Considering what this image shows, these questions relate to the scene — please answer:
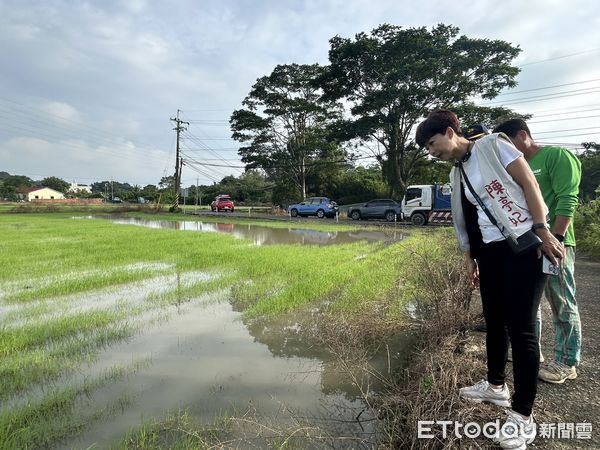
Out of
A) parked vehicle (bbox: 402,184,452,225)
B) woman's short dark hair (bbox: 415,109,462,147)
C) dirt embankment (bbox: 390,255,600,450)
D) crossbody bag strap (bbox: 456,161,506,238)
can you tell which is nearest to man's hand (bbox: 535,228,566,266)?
crossbody bag strap (bbox: 456,161,506,238)

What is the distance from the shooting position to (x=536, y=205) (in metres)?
1.56

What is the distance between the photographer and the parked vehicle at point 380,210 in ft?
66.8

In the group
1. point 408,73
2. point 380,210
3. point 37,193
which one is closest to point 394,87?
point 408,73

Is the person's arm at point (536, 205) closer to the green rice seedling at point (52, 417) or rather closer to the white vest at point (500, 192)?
the white vest at point (500, 192)

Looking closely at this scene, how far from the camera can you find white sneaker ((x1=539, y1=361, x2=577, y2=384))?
215 cm

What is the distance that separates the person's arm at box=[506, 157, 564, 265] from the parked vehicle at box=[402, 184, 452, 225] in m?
15.7

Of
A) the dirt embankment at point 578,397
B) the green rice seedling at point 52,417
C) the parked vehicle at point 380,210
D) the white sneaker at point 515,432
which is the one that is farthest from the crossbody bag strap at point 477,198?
the parked vehicle at point 380,210

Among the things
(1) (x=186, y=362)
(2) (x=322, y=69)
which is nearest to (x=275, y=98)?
(2) (x=322, y=69)

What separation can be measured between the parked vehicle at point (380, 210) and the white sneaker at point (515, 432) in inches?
738

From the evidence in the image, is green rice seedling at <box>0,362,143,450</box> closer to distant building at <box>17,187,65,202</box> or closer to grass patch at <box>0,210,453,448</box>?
grass patch at <box>0,210,453,448</box>

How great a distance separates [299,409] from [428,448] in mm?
965

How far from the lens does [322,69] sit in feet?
89.3

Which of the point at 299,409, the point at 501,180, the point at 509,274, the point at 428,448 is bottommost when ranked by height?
the point at 299,409

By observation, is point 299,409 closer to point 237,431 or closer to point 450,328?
point 237,431
